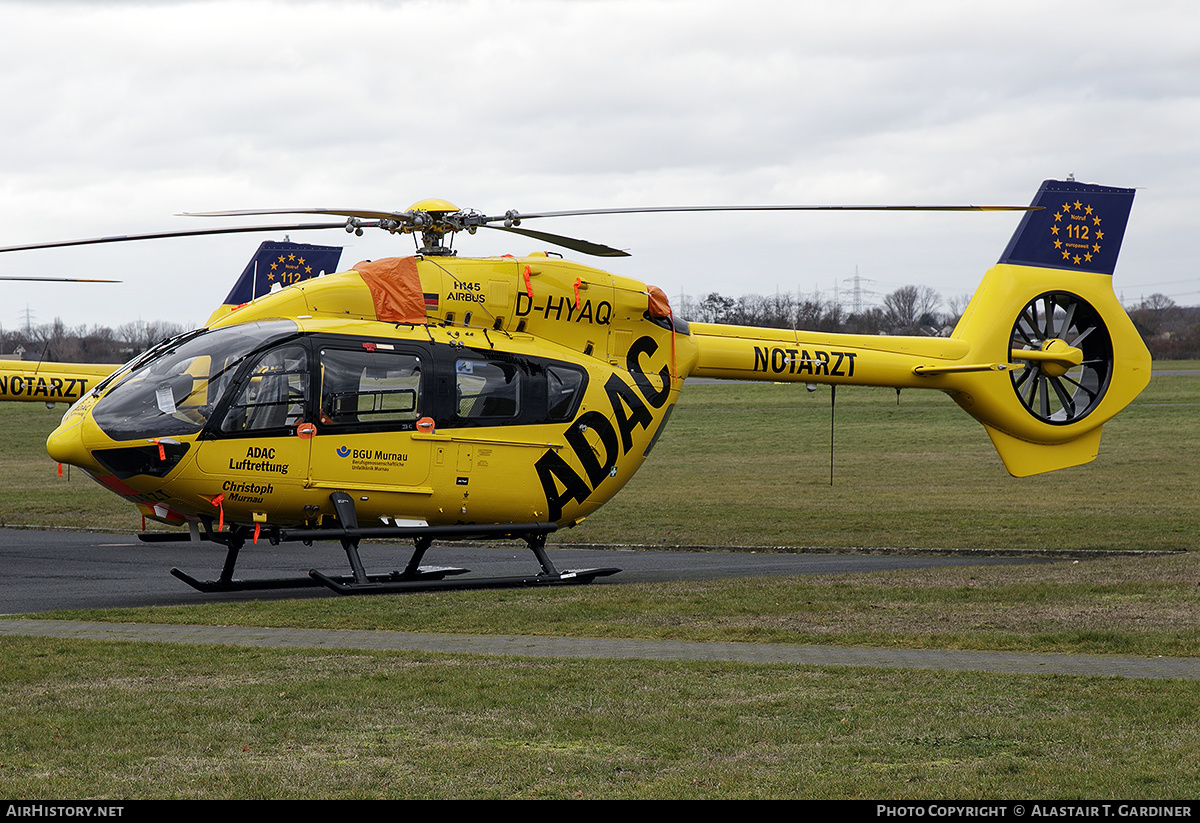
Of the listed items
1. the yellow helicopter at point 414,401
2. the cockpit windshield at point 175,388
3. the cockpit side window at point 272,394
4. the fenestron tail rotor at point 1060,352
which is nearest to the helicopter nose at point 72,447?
the yellow helicopter at point 414,401

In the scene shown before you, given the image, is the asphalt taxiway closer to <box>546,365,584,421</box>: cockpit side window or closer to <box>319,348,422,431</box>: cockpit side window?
<box>546,365,584,421</box>: cockpit side window

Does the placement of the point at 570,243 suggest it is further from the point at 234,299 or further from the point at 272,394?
the point at 234,299

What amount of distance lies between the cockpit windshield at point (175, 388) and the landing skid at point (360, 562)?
1536mm

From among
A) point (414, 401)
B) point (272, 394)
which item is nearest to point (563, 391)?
point (414, 401)

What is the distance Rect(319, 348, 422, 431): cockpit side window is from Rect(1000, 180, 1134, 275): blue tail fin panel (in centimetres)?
1060

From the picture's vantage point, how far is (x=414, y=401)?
Answer: 14375 mm

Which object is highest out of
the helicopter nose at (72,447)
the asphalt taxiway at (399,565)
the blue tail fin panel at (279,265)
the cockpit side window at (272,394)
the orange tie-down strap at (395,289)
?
the blue tail fin panel at (279,265)

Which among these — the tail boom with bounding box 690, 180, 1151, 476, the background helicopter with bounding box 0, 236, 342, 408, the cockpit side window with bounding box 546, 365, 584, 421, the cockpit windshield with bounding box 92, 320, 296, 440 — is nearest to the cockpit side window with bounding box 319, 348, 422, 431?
the cockpit windshield with bounding box 92, 320, 296, 440

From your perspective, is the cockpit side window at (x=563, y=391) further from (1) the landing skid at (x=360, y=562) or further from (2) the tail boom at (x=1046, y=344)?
(2) the tail boom at (x=1046, y=344)

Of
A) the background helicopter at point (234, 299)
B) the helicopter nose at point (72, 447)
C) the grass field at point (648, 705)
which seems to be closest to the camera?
the grass field at point (648, 705)

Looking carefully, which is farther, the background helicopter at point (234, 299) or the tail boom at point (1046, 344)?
the background helicopter at point (234, 299)

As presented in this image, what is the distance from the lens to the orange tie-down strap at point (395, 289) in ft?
48.0

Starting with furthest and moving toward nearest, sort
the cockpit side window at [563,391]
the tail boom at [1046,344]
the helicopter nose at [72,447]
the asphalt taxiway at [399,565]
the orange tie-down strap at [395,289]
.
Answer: the tail boom at [1046,344] < the cockpit side window at [563,391] < the orange tie-down strap at [395,289] < the helicopter nose at [72,447] < the asphalt taxiway at [399,565]

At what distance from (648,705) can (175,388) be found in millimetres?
7258
